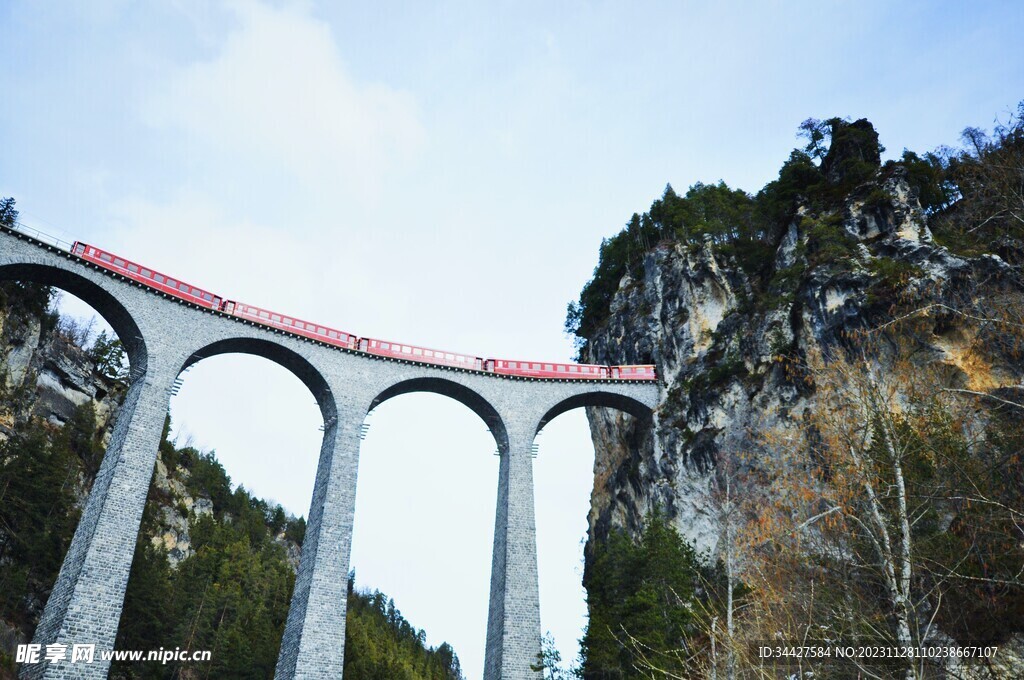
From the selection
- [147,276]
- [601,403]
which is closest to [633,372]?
[601,403]

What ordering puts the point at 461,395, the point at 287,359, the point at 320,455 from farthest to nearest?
1. the point at 461,395
2. the point at 287,359
3. the point at 320,455

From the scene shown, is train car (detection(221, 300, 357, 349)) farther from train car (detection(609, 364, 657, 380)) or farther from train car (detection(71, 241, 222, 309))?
train car (detection(609, 364, 657, 380))

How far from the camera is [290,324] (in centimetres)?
3194

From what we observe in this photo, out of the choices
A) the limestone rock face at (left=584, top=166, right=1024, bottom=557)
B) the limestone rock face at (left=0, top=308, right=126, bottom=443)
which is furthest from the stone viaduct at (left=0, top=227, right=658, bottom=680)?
the limestone rock face at (left=0, top=308, right=126, bottom=443)

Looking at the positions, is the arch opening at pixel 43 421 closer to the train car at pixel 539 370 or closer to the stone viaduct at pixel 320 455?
the stone viaduct at pixel 320 455

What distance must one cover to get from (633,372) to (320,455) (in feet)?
52.3

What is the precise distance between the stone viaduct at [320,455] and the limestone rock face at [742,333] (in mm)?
4661

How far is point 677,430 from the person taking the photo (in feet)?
113

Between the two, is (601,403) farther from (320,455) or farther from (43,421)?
(43,421)

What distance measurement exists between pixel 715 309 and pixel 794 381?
801cm

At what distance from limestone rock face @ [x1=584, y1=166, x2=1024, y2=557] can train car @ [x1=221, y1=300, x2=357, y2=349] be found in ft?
51.8

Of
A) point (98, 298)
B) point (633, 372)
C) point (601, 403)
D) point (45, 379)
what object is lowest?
point (98, 298)

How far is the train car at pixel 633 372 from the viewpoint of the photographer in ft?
120

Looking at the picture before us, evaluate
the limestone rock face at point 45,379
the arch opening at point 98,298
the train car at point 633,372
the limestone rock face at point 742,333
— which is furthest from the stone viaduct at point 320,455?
the limestone rock face at point 45,379
